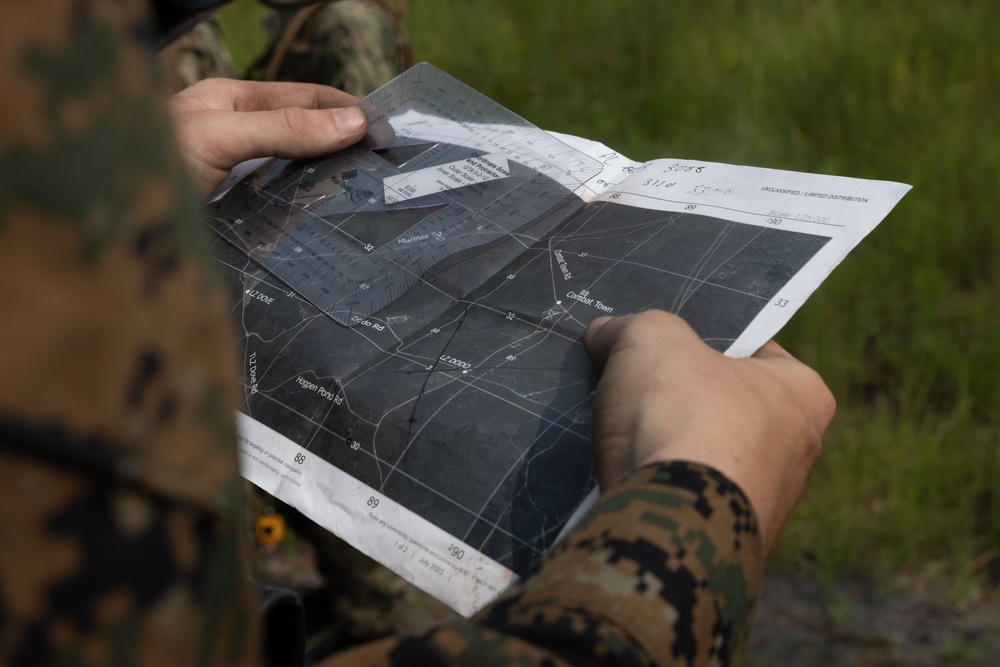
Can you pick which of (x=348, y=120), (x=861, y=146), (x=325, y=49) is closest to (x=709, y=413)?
(x=348, y=120)

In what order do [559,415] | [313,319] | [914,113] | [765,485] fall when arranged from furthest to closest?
[914,113] → [313,319] → [559,415] → [765,485]

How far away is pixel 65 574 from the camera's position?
1.07 feet

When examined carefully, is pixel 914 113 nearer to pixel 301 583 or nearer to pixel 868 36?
pixel 868 36

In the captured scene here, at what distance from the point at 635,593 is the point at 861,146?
84.1 inches

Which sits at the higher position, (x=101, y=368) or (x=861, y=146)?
(x=101, y=368)

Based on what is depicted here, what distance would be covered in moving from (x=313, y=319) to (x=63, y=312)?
0.73m

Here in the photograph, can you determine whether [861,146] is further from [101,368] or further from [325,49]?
[101,368]

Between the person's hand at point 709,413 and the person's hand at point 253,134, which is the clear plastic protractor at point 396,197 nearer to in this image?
the person's hand at point 253,134

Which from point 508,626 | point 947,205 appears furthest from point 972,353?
point 508,626

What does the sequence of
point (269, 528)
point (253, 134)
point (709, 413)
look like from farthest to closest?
point (269, 528) < point (253, 134) < point (709, 413)

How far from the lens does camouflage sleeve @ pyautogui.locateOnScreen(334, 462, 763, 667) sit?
0.55m

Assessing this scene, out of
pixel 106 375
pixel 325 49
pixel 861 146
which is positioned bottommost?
pixel 861 146

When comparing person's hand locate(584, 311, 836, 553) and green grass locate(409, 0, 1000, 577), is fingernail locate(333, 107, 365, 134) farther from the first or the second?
green grass locate(409, 0, 1000, 577)

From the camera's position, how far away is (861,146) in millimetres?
2398
